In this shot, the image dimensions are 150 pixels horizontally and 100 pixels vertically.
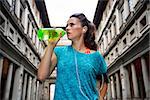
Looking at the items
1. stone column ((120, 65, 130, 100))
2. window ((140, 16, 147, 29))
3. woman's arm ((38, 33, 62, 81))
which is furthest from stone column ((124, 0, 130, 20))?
woman's arm ((38, 33, 62, 81))

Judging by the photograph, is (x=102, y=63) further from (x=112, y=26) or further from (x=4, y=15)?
(x=112, y=26)

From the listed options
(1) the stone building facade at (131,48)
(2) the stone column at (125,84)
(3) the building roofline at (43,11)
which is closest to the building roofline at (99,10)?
(1) the stone building facade at (131,48)

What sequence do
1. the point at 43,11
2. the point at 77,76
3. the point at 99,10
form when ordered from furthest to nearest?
the point at 43,11
the point at 99,10
the point at 77,76

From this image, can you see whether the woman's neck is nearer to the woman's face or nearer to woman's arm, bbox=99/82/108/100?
the woman's face

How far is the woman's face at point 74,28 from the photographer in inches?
76.0

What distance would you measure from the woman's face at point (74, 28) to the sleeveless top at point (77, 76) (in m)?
0.16

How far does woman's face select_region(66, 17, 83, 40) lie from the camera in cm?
193

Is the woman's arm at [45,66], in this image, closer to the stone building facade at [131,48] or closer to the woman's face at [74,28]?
the woman's face at [74,28]

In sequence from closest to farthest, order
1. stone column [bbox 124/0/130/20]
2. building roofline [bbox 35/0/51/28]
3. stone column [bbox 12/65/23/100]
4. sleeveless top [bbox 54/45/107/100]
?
sleeveless top [bbox 54/45/107/100]
stone column [bbox 12/65/23/100]
stone column [bbox 124/0/130/20]
building roofline [bbox 35/0/51/28]

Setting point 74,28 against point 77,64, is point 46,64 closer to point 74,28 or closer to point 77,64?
point 77,64

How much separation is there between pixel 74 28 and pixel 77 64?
0.34 metres

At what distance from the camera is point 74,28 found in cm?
194

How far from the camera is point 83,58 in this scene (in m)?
1.79

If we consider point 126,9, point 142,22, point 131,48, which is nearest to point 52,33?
point 142,22
